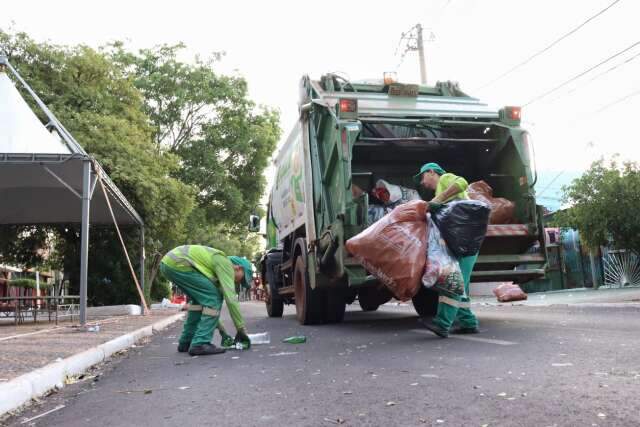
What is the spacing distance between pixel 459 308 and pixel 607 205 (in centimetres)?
936

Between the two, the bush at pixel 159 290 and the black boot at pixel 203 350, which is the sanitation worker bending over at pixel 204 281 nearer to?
the black boot at pixel 203 350

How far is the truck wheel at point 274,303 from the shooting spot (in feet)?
39.2

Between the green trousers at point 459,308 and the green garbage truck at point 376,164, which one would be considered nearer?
the green trousers at point 459,308

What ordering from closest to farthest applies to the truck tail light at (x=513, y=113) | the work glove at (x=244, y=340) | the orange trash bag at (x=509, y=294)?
the work glove at (x=244, y=340) < the truck tail light at (x=513, y=113) < the orange trash bag at (x=509, y=294)

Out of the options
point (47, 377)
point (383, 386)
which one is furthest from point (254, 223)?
Answer: point (383, 386)

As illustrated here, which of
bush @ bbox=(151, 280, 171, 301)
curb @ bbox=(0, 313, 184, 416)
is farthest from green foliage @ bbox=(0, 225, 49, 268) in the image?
curb @ bbox=(0, 313, 184, 416)

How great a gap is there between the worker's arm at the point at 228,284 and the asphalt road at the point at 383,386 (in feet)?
1.28

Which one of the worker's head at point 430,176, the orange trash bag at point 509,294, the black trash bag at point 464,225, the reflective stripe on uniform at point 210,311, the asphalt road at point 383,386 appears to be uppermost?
the worker's head at point 430,176

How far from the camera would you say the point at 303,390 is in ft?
12.5

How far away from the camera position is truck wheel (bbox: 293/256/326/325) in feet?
27.7

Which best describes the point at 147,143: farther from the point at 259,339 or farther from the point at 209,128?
the point at 259,339

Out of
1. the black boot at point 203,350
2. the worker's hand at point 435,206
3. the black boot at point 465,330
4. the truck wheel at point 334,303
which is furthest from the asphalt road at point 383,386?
the truck wheel at point 334,303

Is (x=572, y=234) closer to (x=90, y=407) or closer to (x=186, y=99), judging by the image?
(x=186, y=99)

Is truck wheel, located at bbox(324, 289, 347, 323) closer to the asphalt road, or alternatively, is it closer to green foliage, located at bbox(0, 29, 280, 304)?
the asphalt road
